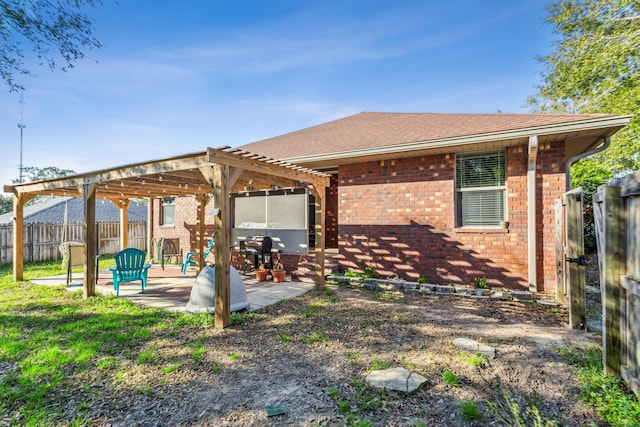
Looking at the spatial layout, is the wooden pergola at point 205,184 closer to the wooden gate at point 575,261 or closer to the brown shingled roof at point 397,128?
the brown shingled roof at point 397,128

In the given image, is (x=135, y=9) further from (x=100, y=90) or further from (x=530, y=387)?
(x=530, y=387)

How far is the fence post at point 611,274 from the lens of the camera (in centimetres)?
268

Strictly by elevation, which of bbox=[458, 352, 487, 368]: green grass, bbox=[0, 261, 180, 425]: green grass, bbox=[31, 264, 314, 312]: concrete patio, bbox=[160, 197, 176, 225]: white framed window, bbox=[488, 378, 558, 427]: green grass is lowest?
bbox=[31, 264, 314, 312]: concrete patio

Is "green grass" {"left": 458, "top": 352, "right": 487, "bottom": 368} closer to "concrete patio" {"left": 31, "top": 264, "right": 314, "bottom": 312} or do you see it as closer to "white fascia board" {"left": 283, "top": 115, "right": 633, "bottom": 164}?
"concrete patio" {"left": 31, "top": 264, "right": 314, "bottom": 312}

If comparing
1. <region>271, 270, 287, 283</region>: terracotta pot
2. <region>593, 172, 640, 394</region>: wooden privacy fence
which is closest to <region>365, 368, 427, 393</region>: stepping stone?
<region>593, 172, 640, 394</region>: wooden privacy fence

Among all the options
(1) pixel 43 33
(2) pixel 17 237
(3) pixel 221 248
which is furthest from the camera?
(2) pixel 17 237

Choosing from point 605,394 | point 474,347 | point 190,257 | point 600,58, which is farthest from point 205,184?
point 600,58

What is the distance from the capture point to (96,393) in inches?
111

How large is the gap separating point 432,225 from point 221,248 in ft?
15.2

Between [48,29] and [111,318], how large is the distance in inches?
187

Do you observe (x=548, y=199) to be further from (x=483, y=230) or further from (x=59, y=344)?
(x=59, y=344)

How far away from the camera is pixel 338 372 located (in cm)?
316

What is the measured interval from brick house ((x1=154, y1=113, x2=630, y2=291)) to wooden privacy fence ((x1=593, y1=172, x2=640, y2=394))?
3.32 metres

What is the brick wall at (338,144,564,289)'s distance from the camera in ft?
19.3
